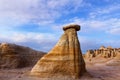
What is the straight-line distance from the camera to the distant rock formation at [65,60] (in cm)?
2619

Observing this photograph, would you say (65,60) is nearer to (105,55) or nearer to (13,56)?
(13,56)

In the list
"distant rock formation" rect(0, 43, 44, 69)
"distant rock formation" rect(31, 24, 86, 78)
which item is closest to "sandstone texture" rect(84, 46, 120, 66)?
"distant rock formation" rect(0, 43, 44, 69)

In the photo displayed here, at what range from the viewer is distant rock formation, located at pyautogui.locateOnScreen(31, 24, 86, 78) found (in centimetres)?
2619

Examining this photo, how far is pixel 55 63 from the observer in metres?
26.6

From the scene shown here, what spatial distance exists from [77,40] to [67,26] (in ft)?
6.57

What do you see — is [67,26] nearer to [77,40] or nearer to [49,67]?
[77,40]

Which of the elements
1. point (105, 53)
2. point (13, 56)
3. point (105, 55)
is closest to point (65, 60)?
point (13, 56)

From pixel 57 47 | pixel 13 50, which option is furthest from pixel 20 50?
pixel 57 47

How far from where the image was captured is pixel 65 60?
26.5 metres

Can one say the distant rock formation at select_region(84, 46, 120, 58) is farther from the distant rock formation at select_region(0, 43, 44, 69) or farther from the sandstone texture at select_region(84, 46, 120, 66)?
the distant rock formation at select_region(0, 43, 44, 69)

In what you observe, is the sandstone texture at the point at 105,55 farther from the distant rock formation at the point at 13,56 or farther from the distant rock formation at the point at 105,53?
the distant rock formation at the point at 13,56

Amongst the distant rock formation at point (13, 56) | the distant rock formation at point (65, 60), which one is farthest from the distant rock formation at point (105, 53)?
the distant rock formation at point (65, 60)

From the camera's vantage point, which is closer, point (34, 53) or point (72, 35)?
point (72, 35)

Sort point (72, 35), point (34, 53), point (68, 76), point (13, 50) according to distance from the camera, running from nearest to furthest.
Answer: point (68, 76)
point (72, 35)
point (13, 50)
point (34, 53)
